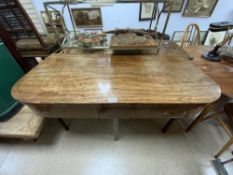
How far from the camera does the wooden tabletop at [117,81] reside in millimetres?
683

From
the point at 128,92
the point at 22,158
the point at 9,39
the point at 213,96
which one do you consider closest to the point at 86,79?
the point at 128,92

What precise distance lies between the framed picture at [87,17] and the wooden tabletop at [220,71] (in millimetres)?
1784

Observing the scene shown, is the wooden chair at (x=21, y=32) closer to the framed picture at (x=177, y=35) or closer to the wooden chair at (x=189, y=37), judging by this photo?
the wooden chair at (x=189, y=37)

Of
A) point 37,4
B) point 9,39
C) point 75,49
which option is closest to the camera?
point 75,49

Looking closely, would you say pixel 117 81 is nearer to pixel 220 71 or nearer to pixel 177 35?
pixel 220 71

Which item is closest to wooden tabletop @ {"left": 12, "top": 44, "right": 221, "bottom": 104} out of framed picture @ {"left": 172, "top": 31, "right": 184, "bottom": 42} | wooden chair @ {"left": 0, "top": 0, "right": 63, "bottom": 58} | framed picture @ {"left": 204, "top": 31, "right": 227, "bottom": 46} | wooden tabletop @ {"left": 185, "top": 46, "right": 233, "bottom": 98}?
wooden tabletop @ {"left": 185, "top": 46, "right": 233, "bottom": 98}

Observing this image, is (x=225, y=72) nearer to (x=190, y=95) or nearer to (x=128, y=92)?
(x=190, y=95)

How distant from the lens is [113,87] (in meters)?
0.76

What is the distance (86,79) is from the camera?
2.72ft

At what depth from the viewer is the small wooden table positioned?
682 millimetres

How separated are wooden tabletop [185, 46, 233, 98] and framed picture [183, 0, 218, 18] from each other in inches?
57.8

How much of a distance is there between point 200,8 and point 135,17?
3.92 feet

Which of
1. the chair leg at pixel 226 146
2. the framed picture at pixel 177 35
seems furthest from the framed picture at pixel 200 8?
the chair leg at pixel 226 146

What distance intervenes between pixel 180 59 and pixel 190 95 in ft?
1.44
